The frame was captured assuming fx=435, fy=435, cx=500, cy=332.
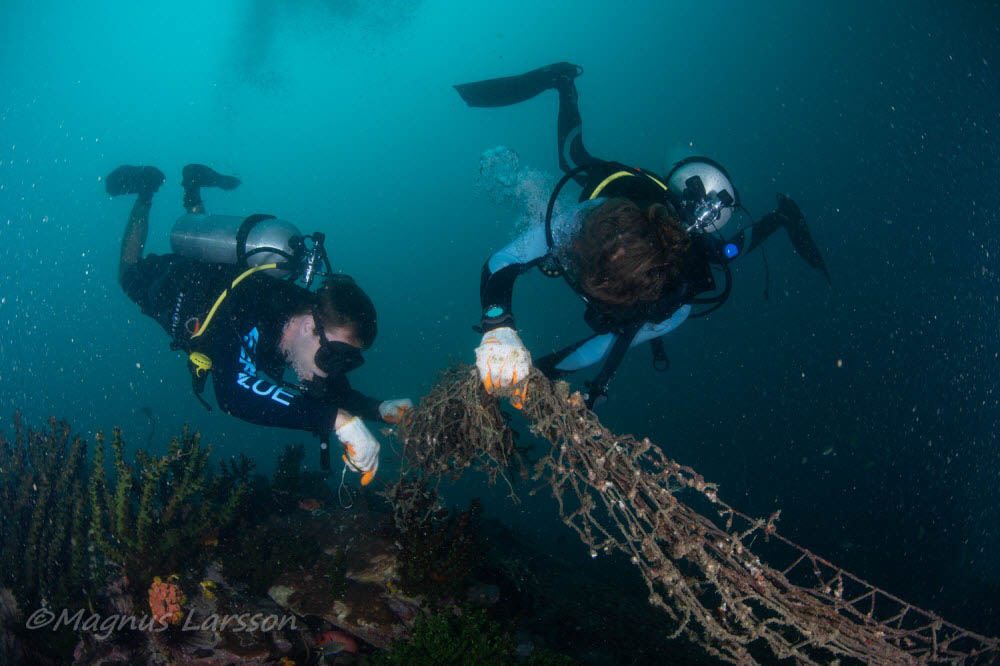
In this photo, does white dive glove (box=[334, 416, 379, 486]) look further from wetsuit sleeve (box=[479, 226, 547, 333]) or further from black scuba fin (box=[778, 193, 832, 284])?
black scuba fin (box=[778, 193, 832, 284])

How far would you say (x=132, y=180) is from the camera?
8203 millimetres

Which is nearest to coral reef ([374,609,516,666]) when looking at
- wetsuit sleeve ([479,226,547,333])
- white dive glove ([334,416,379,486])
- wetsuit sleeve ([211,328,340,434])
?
white dive glove ([334,416,379,486])

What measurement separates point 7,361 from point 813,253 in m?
90.5

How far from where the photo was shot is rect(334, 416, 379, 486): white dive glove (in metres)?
4.18

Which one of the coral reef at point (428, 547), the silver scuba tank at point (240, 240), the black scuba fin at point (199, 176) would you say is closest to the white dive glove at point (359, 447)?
the coral reef at point (428, 547)

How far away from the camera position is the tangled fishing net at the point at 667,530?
7.37 ft

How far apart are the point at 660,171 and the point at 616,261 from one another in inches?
891

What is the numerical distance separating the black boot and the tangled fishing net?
8170mm

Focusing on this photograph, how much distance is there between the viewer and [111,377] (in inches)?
2392

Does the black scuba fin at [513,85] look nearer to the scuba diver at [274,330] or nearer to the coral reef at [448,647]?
the scuba diver at [274,330]

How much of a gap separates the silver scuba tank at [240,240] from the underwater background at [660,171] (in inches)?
100

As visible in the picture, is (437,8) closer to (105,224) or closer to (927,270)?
(105,224)

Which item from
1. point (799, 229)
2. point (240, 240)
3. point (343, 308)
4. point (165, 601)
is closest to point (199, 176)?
point (240, 240)

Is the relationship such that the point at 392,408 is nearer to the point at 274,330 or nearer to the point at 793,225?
the point at 274,330
